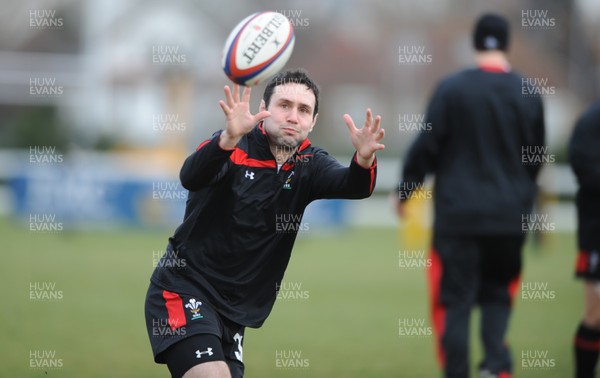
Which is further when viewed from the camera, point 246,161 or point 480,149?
point 480,149

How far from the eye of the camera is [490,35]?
6.22 metres

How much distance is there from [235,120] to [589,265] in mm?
3107

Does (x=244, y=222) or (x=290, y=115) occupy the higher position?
(x=290, y=115)

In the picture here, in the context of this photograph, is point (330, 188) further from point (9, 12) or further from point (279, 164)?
point (9, 12)

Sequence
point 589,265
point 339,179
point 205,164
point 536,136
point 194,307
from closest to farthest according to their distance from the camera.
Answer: point 205,164, point 194,307, point 339,179, point 536,136, point 589,265

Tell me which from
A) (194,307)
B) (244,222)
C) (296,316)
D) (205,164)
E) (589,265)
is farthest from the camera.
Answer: (296,316)

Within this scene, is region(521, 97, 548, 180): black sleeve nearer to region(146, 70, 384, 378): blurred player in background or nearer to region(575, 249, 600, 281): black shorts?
region(575, 249, 600, 281): black shorts

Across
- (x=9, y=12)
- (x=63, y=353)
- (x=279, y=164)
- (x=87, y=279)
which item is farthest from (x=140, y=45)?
(x=279, y=164)

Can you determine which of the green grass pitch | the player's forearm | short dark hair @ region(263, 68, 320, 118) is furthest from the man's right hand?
the green grass pitch

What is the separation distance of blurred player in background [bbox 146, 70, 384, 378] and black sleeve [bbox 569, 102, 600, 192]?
2.17 meters

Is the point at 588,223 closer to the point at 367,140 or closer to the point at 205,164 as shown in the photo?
the point at 367,140

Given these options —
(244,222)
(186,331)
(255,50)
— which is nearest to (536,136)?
(255,50)

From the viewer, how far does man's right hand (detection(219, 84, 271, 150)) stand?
456 centimetres

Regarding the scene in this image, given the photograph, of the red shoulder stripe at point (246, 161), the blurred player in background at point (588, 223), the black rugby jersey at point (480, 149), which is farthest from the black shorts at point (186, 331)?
the blurred player in background at point (588, 223)
